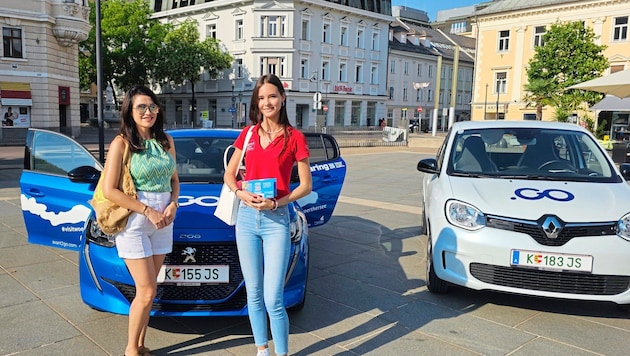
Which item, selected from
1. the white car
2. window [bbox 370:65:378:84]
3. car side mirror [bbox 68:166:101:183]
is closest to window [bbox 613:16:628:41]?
window [bbox 370:65:378:84]

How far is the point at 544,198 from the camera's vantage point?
4.14 m

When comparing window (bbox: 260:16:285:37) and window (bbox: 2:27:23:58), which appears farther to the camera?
window (bbox: 260:16:285:37)

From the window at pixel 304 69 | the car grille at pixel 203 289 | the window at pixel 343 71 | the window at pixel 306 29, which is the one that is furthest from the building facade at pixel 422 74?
the car grille at pixel 203 289

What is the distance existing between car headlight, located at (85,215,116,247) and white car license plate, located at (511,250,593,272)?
301 centimetres

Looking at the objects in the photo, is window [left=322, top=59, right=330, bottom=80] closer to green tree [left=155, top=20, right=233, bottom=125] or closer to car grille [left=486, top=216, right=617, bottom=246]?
green tree [left=155, top=20, right=233, bottom=125]

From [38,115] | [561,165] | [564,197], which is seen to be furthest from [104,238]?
[38,115]

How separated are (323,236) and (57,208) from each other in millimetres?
3455

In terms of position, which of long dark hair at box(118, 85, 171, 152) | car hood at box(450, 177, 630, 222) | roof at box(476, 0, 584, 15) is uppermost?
roof at box(476, 0, 584, 15)

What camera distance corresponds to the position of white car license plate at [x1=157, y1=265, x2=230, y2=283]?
3.37 meters

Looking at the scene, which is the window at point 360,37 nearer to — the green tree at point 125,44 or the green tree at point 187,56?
the green tree at point 187,56

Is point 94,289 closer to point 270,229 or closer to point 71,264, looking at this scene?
point 270,229

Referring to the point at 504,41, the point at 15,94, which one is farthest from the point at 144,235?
the point at 504,41

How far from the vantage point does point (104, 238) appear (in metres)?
3.49

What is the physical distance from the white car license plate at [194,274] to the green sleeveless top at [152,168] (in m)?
0.62
